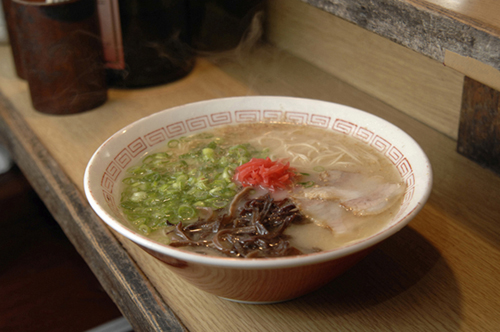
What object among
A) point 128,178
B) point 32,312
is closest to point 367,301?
point 128,178

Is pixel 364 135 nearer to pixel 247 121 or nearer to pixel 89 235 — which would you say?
pixel 247 121

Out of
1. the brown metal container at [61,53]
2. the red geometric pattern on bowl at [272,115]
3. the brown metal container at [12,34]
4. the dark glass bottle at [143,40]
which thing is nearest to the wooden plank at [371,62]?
the dark glass bottle at [143,40]

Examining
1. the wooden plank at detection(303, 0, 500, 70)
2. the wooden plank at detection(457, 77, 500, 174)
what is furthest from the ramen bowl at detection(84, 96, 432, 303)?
the wooden plank at detection(457, 77, 500, 174)

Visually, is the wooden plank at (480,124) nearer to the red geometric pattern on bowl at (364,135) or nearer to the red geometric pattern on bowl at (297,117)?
the red geometric pattern on bowl at (364,135)

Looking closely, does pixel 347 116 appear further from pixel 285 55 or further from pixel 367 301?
pixel 285 55

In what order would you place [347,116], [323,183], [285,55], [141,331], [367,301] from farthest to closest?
1. [285,55]
2. [347,116]
3. [323,183]
4. [141,331]
5. [367,301]
